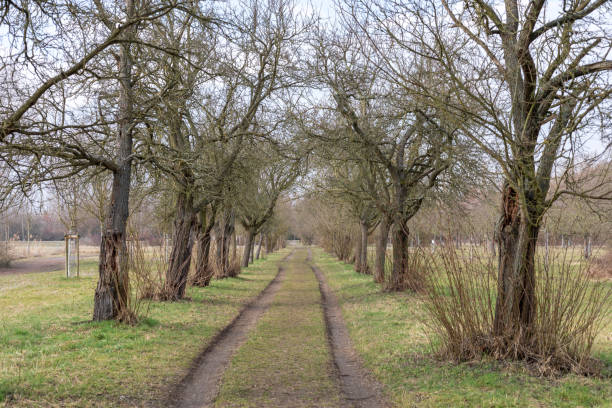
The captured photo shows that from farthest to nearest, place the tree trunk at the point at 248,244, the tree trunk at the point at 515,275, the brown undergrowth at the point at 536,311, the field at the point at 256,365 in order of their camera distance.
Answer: the tree trunk at the point at 248,244, the tree trunk at the point at 515,275, the brown undergrowth at the point at 536,311, the field at the point at 256,365

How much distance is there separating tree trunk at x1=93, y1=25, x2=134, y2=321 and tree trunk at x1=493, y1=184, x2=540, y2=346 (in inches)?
272

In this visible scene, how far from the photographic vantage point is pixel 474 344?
6883 millimetres

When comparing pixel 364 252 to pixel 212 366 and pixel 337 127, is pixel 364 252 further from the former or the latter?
pixel 212 366

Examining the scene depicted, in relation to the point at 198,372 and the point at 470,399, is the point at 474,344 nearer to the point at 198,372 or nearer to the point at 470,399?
the point at 470,399

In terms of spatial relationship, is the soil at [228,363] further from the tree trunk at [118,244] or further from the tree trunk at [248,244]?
the tree trunk at [248,244]

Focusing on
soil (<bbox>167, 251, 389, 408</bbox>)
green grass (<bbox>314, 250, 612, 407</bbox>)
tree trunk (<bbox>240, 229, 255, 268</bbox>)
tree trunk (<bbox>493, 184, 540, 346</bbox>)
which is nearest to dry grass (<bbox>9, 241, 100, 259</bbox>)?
tree trunk (<bbox>240, 229, 255, 268</bbox>)

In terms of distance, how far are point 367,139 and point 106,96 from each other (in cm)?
730

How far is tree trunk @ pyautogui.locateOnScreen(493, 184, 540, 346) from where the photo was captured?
21.9 feet

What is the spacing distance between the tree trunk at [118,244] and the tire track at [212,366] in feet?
6.96

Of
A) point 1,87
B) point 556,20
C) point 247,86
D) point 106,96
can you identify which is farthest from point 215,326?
point 556,20

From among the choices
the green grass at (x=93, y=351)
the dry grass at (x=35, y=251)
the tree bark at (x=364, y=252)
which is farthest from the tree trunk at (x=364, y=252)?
the dry grass at (x=35, y=251)

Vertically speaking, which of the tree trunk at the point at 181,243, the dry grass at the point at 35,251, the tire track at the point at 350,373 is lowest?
the tire track at the point at 350,373

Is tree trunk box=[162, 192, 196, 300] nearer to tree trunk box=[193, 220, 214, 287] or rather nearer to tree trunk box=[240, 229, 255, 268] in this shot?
tree trunk box=[193, 220, 214, 287]

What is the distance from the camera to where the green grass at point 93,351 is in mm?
5621
